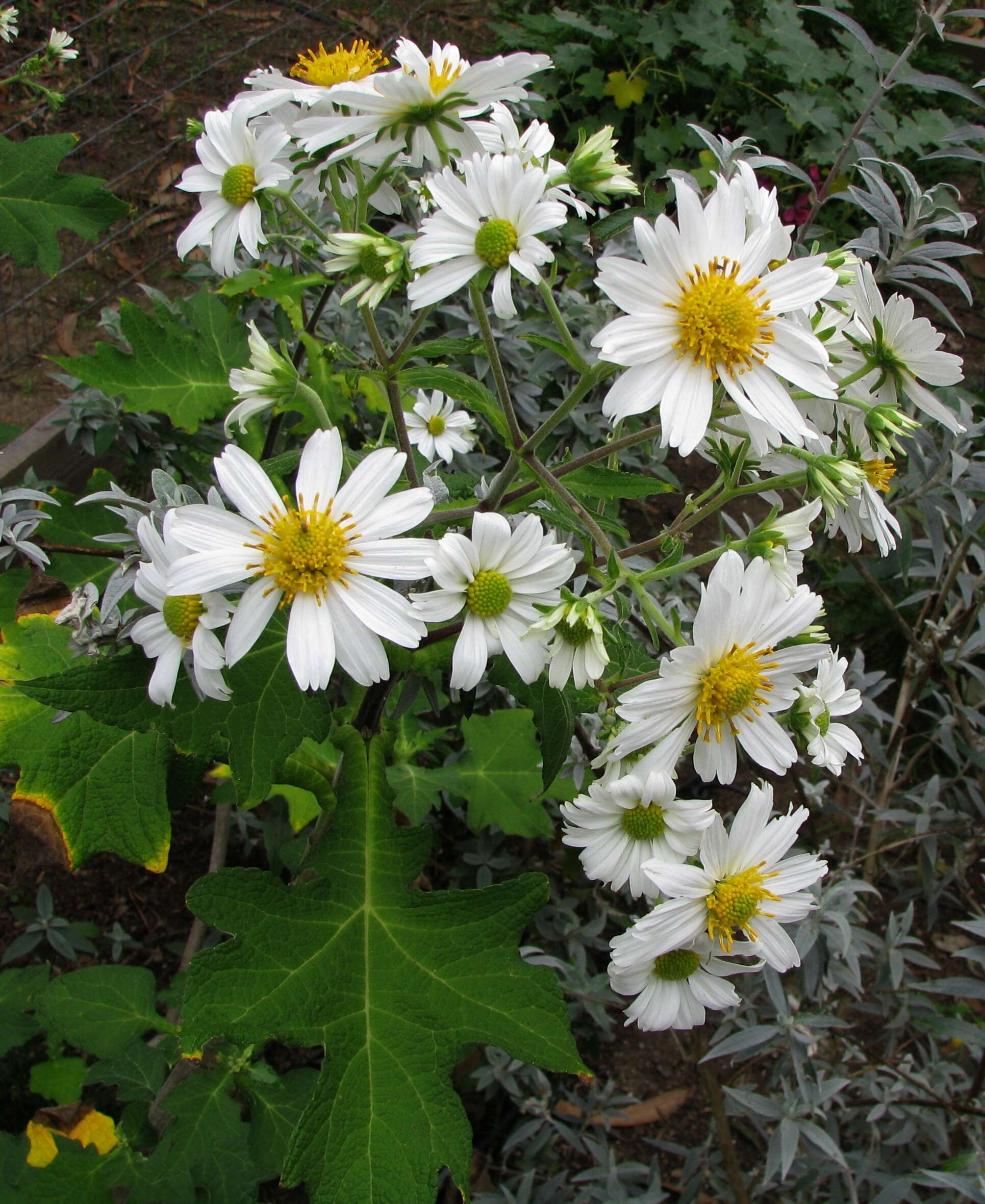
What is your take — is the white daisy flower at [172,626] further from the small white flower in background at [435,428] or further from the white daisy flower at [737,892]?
the small white flower in background at [435,428]

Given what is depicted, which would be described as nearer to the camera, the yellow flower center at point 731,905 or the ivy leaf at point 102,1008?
the yellow flower center at point 731,905

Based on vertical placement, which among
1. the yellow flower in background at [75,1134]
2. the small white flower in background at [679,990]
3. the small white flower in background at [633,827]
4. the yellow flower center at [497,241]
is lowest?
the yellow flower in background at [75,1134]

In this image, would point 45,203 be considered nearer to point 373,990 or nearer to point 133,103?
point 373,990

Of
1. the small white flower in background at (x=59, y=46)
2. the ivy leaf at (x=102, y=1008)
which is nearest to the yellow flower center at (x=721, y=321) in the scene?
the ivy leaf at (x=102, y=1008)

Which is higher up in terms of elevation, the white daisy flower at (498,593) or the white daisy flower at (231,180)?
the white daisy flower at (231,180)

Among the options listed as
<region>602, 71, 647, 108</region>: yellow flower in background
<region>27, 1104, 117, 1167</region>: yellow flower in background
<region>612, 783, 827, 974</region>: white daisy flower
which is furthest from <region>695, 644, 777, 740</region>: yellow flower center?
<region>602, 71, 647, 108</region>: yellow flower in background

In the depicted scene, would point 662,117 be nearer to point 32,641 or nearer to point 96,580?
point 96,580

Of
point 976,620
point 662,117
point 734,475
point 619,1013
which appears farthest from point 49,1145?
point 662,117

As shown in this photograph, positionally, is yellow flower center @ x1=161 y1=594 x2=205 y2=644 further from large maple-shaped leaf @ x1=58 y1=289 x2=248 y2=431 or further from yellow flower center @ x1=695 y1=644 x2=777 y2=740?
large maple-shaped leaf @ x1=58 y1=289 x2=248 y2=431

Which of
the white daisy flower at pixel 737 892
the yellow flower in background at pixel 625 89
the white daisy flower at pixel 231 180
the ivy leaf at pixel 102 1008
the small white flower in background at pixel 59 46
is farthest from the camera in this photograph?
the yellow flower in background at pixel 625 89
